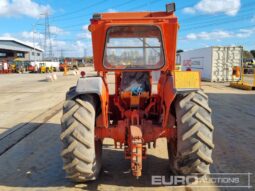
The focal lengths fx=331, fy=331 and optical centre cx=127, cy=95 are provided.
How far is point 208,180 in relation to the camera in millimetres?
4965

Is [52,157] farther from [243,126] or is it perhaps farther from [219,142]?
[243,126]

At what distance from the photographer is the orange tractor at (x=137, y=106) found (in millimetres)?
4402

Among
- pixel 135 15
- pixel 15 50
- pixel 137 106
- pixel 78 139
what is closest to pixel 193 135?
pixel 137 106

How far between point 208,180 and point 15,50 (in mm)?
80427

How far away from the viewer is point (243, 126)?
8.82 m

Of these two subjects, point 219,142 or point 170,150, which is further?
point 219,142

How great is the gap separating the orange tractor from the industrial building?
235 feet

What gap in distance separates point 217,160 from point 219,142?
1.28 meters

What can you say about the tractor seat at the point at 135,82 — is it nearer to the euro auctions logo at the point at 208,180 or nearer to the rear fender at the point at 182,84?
the rear fender at the point at 182,84

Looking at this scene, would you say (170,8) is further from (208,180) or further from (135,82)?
(208,180)

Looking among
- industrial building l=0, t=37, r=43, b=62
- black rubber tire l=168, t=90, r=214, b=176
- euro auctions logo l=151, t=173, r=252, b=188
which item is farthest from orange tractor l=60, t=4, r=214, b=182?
industrial building l=0, t=37, r=43, b=62

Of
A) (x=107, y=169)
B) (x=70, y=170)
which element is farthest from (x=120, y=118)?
(x=70, y=170)

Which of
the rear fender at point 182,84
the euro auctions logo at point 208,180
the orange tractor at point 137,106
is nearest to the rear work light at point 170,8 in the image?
the orange tractor at point 137,106

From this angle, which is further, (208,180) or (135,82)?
(135,82)
